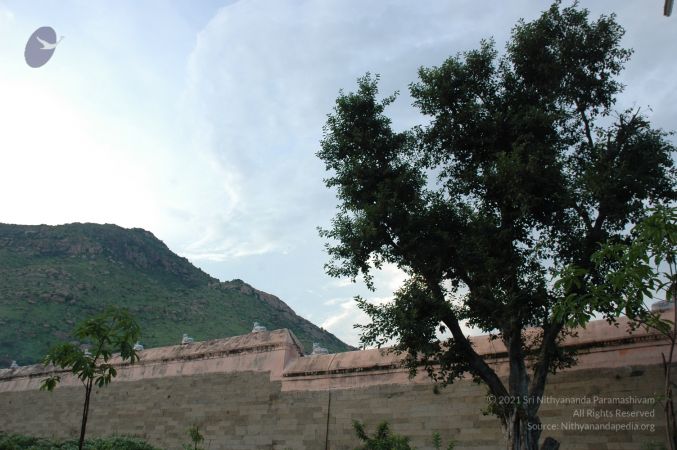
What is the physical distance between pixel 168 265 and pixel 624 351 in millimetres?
64283

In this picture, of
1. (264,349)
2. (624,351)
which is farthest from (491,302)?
(264,349)

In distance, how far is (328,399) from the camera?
1351 cm

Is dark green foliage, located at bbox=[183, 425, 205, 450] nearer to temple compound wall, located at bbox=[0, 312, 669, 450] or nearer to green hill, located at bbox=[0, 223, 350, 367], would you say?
temple compound wall, located at bbox=[0, 312, 669, 450]

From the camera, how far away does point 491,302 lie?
9.12m

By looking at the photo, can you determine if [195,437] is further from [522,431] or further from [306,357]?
[522,431]

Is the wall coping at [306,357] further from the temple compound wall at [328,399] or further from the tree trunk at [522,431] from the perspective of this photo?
the tree trunk at [522,431]

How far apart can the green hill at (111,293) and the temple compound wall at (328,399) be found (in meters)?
21.0

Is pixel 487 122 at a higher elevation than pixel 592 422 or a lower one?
higher

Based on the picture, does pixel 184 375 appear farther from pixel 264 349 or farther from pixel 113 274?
pixel 113 274

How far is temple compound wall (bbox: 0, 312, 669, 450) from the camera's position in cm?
980

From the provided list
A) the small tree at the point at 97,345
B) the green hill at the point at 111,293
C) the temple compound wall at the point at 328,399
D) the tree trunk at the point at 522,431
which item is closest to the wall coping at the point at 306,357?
the temple compound wall at the point at 328,399

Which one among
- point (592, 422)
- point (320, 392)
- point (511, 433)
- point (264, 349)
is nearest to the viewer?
point (511, 433)

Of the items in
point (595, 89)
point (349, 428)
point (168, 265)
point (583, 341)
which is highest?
point (168, 265)

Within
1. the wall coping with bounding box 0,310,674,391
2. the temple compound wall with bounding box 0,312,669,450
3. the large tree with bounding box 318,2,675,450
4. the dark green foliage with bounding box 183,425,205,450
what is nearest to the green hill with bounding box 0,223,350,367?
the temple compound wall with bounding box 0,312,669,450
